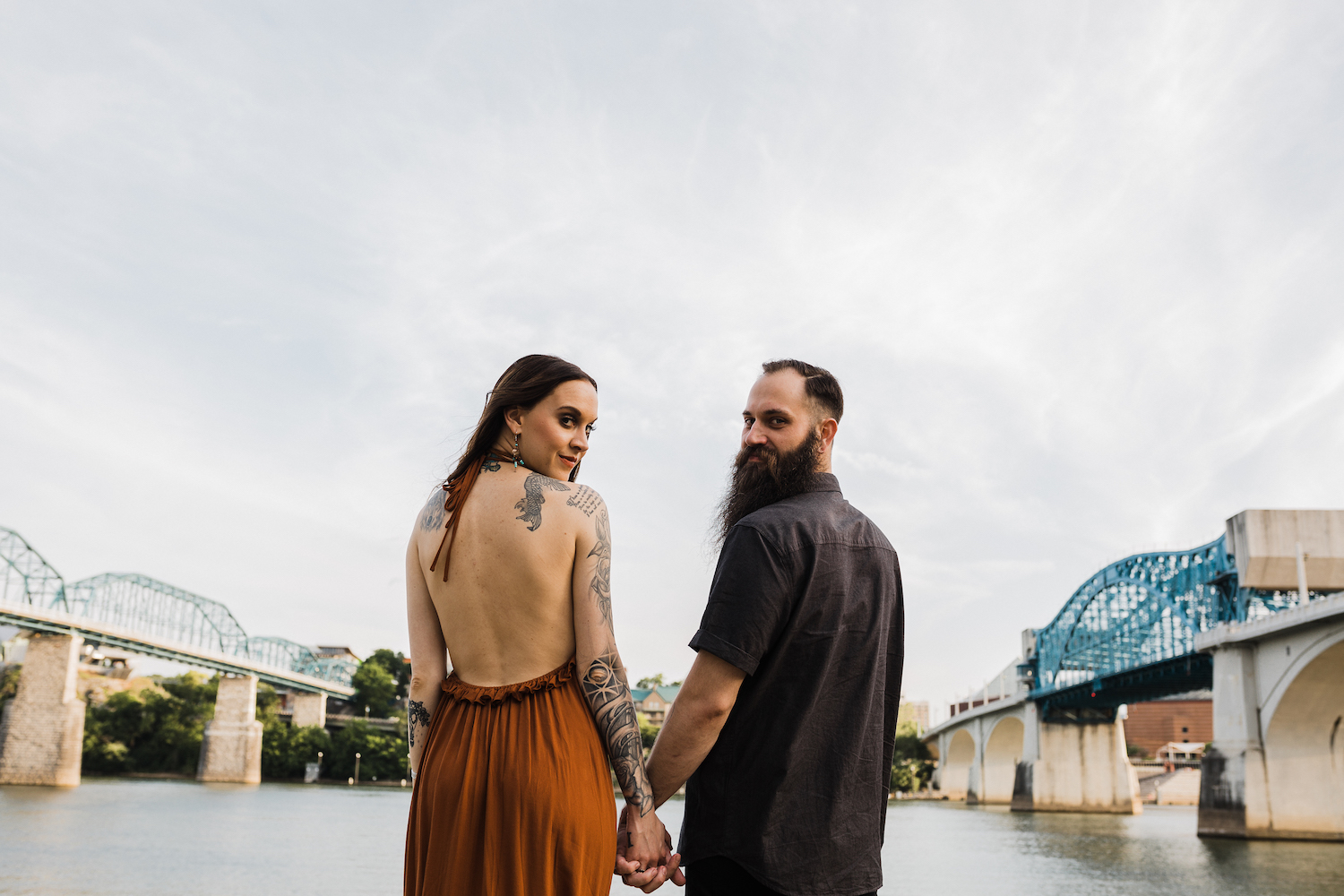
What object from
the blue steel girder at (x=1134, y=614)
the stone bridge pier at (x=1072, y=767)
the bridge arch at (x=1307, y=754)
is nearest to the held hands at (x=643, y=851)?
the bridge arch at (x=1307, y=754)

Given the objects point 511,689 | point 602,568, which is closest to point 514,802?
point 511,689

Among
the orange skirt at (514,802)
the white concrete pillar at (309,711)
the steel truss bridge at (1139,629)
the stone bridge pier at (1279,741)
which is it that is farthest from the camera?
the white concrete pillar at (309,711)

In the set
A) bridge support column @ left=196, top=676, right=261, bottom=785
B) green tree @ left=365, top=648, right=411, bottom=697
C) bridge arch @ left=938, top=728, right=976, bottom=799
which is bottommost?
bridge arch @ left=938, top=728, right=976, bottom=799

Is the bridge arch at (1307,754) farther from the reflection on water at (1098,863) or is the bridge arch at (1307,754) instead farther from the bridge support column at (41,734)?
the bridge support column at (41,734)

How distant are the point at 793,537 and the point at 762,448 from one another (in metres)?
0.46

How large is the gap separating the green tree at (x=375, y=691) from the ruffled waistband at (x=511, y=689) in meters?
95.6

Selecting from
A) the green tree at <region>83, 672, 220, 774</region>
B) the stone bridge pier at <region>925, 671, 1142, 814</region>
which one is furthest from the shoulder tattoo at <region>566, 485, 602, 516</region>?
the green tree at <region>83, 672, 220, 774</region>

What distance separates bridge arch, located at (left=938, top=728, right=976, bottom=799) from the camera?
9038 cm

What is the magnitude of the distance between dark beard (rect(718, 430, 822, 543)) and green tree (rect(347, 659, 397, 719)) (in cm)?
9568

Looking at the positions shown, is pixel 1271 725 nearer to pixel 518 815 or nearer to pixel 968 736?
pixel 518 815

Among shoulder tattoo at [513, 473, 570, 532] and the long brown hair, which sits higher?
the long brown hair

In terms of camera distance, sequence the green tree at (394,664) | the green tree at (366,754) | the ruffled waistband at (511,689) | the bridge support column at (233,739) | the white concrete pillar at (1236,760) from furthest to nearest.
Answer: the green tree at (394,664) → the green tree at (366,754) → the bridge support column at (233,739) → the white concrete pillar at (1236,760) → the ruffled waistband at (511,689)

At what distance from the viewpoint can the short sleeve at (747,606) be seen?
8.91ft

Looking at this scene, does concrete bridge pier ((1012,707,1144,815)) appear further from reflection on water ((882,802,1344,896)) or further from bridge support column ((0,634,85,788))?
bridge support column ((0,634,85,788))
